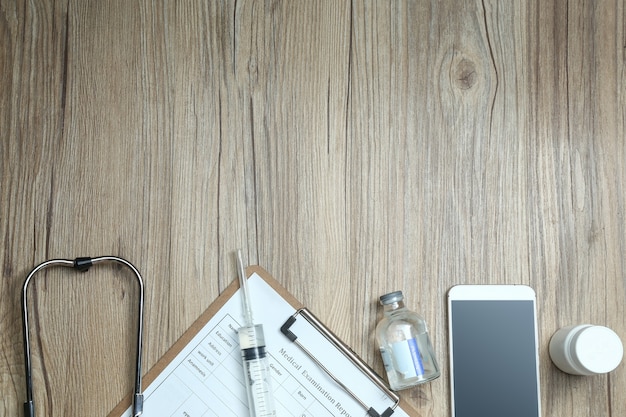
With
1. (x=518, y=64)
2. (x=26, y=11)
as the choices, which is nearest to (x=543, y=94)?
(x=518, y=64)

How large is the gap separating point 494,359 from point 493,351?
12 millimetres

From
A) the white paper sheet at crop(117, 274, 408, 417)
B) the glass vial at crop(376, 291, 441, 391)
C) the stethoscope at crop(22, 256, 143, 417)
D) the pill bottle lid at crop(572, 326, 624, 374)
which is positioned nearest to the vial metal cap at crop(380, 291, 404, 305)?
the glass vial at crop(376, 291, 441, 391)

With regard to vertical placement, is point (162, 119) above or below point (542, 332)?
above

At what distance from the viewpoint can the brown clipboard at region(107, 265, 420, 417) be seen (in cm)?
95

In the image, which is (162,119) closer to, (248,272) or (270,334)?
(248,272)

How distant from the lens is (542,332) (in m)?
0.99

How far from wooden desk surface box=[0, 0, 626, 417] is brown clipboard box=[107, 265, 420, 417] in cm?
1

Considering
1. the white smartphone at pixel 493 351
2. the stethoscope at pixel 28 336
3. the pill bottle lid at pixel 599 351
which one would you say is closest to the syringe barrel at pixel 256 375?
the stethoscope at pixel 28 336

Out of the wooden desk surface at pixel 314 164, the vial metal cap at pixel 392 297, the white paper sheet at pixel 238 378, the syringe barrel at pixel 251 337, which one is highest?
the wooden desk surface at pixel 314 164

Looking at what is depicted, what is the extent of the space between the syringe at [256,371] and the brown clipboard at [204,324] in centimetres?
6

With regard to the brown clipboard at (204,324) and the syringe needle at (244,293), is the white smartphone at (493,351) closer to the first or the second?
the brown clipboard at (204,324)

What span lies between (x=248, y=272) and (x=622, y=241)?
62 cm

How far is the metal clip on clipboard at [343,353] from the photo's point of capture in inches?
37.5

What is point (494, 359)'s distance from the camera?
0.96 m
